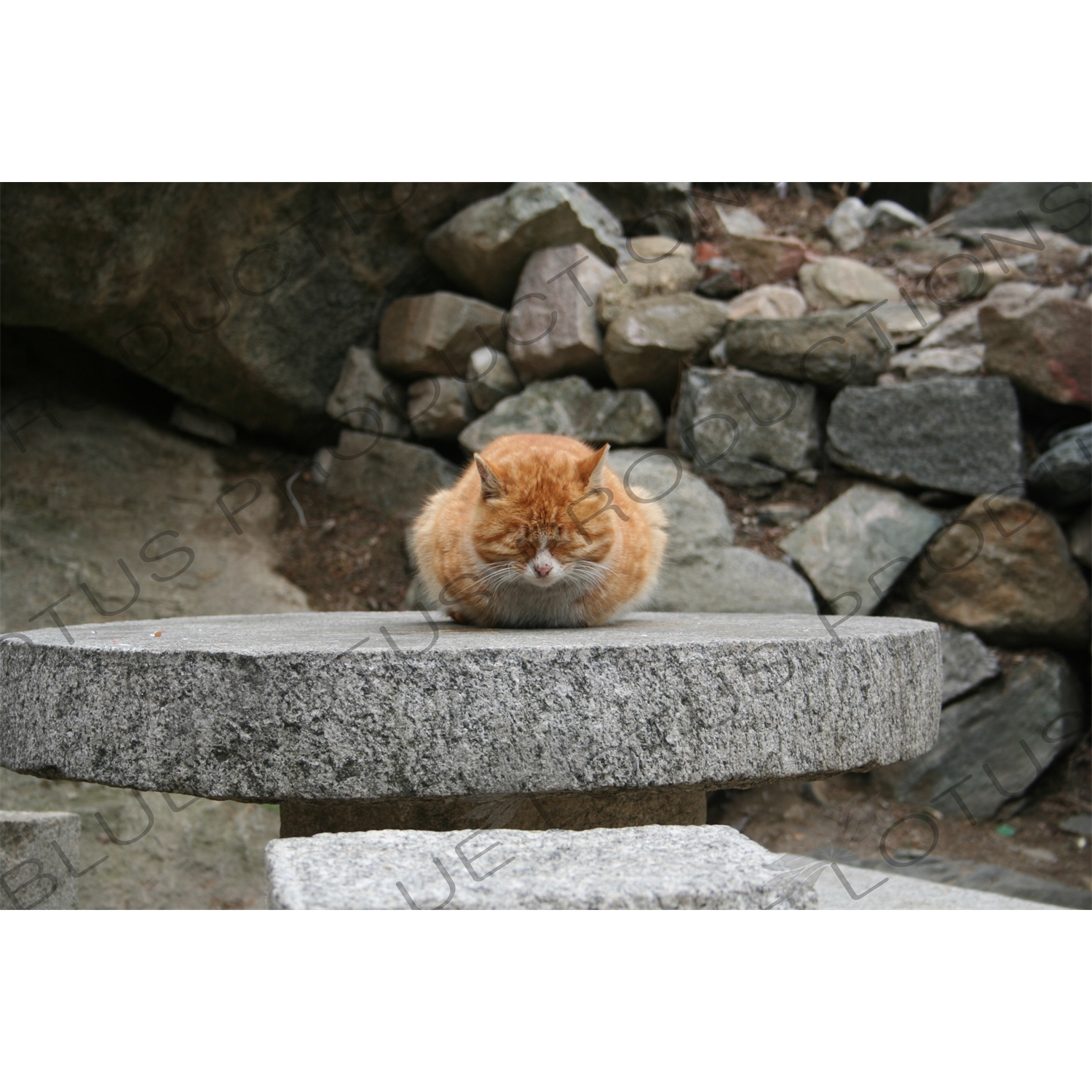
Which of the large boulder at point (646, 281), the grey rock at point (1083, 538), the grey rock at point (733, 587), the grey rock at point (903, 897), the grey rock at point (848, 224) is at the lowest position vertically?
the grey rock at point (903, 897)

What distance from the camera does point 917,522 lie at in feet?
18.1

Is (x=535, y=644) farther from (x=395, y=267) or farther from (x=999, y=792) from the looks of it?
(x=395, y=267)

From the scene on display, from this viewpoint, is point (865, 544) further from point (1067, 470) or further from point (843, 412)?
point (1067, 470)

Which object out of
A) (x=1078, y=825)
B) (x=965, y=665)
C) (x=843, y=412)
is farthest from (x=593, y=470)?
(x=1078, y=825)

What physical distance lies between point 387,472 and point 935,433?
3244 mm

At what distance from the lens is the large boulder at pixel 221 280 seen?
528cm

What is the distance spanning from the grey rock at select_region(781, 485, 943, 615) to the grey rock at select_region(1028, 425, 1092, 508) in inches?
20.5

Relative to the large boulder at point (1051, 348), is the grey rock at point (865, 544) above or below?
below

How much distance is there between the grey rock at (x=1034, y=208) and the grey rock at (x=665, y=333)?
1.77 m

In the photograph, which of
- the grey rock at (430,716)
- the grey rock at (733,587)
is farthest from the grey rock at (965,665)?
the grey rock at (430,716)

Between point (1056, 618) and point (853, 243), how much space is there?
2.52 m

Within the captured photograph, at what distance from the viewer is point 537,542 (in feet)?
9.49

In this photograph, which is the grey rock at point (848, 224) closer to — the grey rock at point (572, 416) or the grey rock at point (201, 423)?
the grey rock at point (572, 416)

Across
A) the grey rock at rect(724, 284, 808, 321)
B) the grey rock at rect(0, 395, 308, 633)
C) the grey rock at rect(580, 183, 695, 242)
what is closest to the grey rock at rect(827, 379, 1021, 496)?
the grey rock at rect(724, 284, 808, 321)
